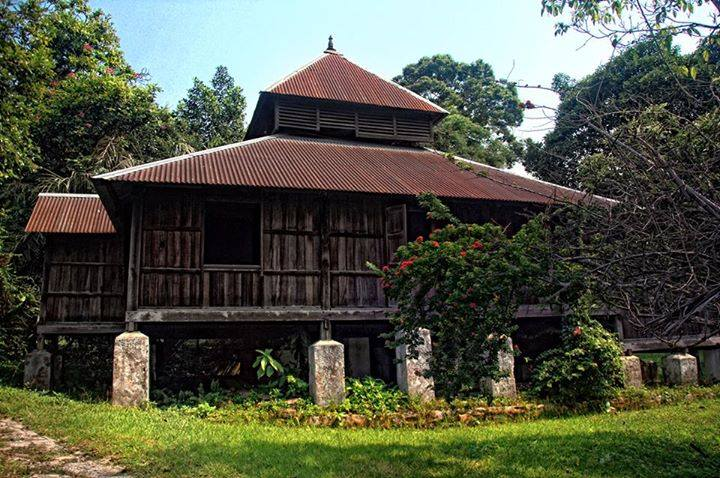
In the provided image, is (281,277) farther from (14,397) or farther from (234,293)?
(14,397)

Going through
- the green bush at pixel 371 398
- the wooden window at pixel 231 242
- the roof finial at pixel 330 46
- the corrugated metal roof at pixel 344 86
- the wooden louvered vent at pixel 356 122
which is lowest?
the green bush at pixel 371 398

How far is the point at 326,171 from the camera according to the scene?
13172mm

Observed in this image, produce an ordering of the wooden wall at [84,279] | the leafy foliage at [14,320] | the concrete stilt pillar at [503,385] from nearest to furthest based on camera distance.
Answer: the concrete stilt pillar at [503,385]
the wooden wall at [84,279]
the leafy foliage at [14,320]

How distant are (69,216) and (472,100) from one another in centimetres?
2905

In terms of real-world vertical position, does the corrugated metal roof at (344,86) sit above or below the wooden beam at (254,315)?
above

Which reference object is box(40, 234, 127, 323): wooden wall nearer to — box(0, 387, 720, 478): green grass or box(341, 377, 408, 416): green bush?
box(0, 387, 720, 478): green grass

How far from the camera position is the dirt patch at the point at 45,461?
6.59 m

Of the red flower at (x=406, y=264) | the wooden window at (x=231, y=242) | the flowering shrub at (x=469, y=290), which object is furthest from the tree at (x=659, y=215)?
the wooden window at (x=231, y=242)

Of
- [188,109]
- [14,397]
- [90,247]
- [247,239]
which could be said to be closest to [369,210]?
[247,239]

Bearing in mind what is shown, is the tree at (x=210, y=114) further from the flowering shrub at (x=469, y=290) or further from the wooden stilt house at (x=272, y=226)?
the flowering shrub at (x=469, y=290)

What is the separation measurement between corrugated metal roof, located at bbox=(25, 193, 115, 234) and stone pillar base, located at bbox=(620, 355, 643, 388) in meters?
11.9

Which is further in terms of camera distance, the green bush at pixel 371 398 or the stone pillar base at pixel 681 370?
the stone pillar base at pixel 681 370

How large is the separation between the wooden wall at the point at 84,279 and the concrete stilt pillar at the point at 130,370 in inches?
144

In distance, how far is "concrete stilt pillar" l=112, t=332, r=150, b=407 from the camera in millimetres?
10648
